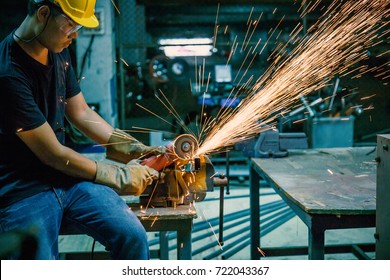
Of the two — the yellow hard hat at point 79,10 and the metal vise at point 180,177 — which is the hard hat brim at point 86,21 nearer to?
the yellow hard hat at point 79,10

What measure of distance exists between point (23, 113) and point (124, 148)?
→ 2.12ft

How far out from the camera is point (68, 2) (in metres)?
1.99

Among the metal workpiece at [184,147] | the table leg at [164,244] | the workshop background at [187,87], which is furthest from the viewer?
the workshop background at [187,87]

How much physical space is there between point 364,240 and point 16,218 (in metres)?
3.11

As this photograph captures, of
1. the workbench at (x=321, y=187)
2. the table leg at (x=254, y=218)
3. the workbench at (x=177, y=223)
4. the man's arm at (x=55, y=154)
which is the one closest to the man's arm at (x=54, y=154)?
the man's arm at (x=55, y=154)

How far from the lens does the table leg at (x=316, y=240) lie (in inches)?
76.4

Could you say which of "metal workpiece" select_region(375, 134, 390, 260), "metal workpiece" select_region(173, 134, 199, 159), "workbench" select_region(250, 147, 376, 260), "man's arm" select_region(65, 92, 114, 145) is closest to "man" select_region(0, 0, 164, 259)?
"metal workpiece" select_region(173, 134, 199, 159)

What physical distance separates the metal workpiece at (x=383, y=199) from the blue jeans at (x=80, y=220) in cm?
100

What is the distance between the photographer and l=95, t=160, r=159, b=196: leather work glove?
6.73 ft

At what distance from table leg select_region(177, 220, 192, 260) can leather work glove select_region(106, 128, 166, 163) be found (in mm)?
509

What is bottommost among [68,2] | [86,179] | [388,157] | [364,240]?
[364,240]

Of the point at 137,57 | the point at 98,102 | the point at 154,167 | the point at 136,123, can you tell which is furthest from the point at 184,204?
the point at 137,57

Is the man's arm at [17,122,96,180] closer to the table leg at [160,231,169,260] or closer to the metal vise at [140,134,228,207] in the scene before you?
the metal vise at [140,134,228,207]
